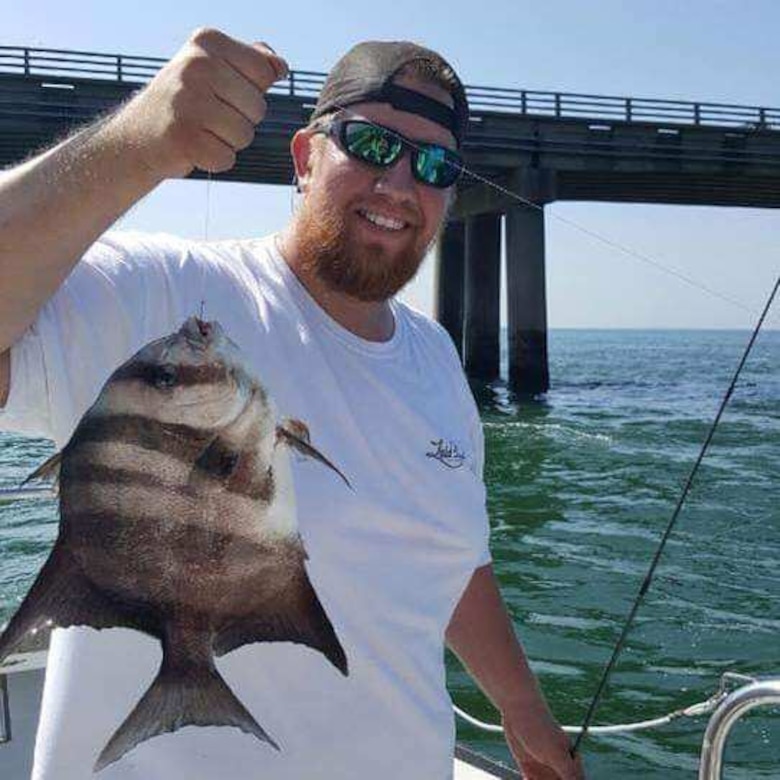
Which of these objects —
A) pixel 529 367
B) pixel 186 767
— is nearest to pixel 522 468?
pixel 529 367

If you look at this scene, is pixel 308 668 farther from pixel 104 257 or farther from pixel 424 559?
pixel 104 257

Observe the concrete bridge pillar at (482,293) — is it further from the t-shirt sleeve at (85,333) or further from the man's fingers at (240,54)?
the man's fingers at (240,54)

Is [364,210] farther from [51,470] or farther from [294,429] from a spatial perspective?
[51,470]

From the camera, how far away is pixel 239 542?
1479 millimetres

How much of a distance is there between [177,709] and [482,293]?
3034 centimetres

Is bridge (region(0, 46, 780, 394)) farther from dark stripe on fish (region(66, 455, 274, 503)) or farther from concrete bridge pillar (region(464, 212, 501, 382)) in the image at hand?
dark stripe on fish (region(66, 455, 274, 503))

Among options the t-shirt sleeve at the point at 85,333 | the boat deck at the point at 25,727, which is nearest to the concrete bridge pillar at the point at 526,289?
the boat deck at the point at 25,727

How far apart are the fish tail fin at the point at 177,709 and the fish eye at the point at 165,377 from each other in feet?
1.32

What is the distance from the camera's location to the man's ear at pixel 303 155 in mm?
2301

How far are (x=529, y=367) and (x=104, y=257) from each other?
2655 centimetres

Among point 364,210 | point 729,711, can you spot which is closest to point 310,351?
point 364,210

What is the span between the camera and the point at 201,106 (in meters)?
1.54

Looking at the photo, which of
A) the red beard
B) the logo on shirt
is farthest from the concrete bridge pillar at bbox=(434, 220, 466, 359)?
the red beard

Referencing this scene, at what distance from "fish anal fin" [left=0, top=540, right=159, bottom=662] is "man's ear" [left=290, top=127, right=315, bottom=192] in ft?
3.61
